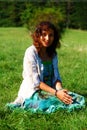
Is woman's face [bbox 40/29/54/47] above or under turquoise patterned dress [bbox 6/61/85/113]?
above

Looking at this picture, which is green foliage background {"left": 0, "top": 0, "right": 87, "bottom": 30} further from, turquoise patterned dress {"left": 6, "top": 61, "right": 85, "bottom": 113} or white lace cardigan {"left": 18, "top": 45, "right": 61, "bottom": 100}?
turquoise patterned dress {"left": 6, "top": 61, "right": 85, "bottom": 113}

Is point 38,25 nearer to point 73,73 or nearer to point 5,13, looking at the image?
point 73,73

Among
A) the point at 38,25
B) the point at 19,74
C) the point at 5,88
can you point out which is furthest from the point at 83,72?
the point at 38,25

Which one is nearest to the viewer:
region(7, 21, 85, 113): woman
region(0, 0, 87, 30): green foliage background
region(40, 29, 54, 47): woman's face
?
region(7, 21, 85, 113): woman

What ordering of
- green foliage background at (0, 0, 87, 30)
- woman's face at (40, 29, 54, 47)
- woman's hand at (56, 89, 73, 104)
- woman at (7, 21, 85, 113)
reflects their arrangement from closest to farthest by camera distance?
woman's hand at (56, 89, 73, 104)
woman at (7, 21, 85, 113)
woman's face at (40, 29, 54, 47)
green foliage background at (0, 0, 87, 30)

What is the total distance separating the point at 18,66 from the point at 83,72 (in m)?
1.94

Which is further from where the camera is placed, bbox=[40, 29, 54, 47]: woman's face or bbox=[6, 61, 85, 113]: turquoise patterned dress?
bbox=[40, 29, 54, 47]: woman's face

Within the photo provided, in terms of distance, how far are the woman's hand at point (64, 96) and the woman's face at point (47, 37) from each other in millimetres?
766

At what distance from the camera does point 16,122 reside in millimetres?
5312

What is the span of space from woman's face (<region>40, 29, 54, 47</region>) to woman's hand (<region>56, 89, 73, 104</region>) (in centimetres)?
77

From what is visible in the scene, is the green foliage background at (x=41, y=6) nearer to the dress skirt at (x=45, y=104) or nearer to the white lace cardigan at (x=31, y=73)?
→ the white lace cardigan at (x=31, y=73)

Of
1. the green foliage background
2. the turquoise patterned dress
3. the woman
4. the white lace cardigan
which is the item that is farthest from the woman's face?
the green foliage background

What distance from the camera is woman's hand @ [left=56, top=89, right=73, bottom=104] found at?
230 inches

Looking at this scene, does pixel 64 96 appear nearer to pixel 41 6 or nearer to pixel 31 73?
pixel 31 73
